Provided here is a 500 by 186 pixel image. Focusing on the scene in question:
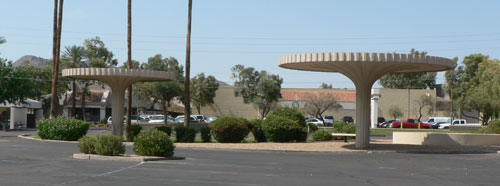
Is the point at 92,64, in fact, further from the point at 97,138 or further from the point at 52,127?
the point at 97,138

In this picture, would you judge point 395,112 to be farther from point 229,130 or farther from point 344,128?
point 229,130

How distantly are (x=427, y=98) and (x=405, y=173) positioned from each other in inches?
2663

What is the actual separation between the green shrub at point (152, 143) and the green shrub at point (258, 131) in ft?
40.6

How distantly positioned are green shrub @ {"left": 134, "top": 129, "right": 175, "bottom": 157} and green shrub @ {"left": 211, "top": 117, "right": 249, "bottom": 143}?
10.8 meters

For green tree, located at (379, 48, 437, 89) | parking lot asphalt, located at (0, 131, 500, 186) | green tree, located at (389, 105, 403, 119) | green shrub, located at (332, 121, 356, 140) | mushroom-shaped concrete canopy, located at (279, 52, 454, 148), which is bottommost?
parking lot asphalt, located at (0, 131, 500, 186)

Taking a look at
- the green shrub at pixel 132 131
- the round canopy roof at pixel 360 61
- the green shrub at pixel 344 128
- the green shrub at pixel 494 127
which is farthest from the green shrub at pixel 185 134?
the green shrub at pixel 494 127

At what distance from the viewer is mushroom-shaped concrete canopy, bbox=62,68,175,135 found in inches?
1240

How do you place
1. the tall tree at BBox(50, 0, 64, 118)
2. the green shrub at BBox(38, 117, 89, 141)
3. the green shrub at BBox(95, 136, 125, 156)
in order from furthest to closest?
1. the tall tree at BBox(50, 0, 64, 118)
2. the green shrub at BBox(38, 117, 89, 141)
3. the green shrub at BBox(95, 136, 125, 156)

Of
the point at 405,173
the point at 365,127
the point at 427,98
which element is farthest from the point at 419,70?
the point at 427,98

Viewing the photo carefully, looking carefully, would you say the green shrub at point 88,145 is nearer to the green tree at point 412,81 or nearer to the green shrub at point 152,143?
the green shrub at point 152,143

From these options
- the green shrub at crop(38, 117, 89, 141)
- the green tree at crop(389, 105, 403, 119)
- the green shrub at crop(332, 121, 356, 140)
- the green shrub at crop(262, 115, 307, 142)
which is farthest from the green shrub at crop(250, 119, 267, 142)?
the green tree at crop(389, 105, 403, 119)

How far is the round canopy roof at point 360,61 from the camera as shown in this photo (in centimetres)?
2386

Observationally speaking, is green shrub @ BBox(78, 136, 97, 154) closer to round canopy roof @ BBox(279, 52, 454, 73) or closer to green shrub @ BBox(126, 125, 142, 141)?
round canopy roof @ BBox(279, 52, 454, 73)

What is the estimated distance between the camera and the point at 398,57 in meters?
24.1
